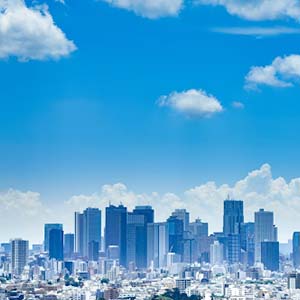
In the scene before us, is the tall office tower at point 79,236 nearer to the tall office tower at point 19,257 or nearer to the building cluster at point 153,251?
the building cluster at point 153,251

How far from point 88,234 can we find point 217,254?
16.9 feet

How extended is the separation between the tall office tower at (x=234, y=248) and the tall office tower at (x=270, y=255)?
3.15 ft

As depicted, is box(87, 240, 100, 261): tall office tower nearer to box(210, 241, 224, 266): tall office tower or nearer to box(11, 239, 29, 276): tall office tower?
box(11, 239, 29, 276): tall office tower

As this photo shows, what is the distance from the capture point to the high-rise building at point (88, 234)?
3453 cm

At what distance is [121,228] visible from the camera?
3534cm

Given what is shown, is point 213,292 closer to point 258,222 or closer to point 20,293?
point 20,293

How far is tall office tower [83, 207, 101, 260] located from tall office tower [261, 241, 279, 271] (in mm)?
6211

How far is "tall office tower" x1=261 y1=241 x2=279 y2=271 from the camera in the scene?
34562 millimetres

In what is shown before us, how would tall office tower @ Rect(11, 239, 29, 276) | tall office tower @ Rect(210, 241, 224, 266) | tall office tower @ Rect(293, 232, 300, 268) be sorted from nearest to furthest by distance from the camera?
1. tall office tower @ Rect(11, 239, 29, 276)
2. tall office tower @ Rect(293, 232, 300, 268)
3. tall office tower @ Rect(210, 241, 224, 266)

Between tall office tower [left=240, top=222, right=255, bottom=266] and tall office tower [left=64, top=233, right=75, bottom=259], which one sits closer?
tall office tower [left=64, top=233, right=75, bottom=259]

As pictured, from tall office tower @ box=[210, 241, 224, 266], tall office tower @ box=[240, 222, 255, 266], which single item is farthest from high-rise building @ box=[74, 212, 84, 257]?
tall office tower @ box=[240, 222, 255, 266]

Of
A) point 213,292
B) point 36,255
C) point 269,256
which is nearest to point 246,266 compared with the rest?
point 269,256

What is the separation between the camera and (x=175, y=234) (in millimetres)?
36406

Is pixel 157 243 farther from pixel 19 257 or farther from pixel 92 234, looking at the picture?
pixel 19 257
